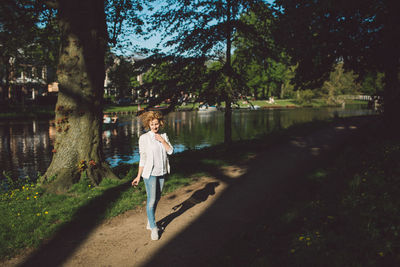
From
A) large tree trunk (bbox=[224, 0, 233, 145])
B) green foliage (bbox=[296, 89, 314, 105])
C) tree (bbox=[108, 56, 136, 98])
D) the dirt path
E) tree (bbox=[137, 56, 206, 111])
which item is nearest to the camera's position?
the dirt path

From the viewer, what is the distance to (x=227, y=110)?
1138cm

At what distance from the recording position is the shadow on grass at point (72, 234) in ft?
13.8

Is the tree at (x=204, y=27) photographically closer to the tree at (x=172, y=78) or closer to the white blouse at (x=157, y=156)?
the tree at (x=172, y=78)

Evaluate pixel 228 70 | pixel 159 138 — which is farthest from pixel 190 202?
pixel 228 70

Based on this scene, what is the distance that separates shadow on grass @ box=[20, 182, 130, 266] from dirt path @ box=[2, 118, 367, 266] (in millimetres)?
27

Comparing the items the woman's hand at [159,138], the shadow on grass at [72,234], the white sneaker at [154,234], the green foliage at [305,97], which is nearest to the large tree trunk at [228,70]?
the shadow on grass at [72,234]

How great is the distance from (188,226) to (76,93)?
4.67m

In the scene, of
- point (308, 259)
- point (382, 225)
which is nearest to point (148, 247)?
point (308, 259)

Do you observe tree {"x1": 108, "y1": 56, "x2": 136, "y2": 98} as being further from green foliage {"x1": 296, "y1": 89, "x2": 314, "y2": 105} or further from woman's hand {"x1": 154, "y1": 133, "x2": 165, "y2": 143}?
green foliage {"x1": 296, "y1": 89, "x2": 314, "y2": 105}

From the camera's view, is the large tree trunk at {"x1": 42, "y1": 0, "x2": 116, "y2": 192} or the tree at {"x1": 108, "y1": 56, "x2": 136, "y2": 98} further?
the tree at {"x1": 108, "y1": 56, "x2": 136, "y2": 98}

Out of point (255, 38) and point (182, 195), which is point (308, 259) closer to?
point (182, 195)

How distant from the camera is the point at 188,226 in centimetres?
509

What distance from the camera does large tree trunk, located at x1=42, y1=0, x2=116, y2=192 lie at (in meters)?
7.30

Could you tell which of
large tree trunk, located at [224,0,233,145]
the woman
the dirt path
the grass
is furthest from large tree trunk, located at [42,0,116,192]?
the grass
